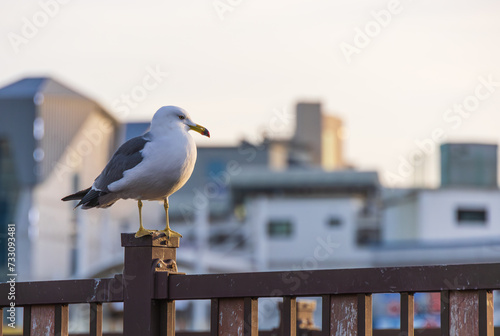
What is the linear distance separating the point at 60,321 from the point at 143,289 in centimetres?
63

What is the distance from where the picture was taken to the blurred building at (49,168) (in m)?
50.4

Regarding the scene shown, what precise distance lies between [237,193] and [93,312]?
201ft

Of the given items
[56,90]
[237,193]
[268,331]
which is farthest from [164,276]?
[237,193]

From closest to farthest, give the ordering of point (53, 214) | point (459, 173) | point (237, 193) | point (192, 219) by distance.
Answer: point (53, 214)
point (459, 173)
point (237, 193)
point (192, 219)

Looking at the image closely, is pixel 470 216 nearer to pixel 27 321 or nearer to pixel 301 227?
pixel 301 227

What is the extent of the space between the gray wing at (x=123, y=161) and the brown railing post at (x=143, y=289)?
651mm

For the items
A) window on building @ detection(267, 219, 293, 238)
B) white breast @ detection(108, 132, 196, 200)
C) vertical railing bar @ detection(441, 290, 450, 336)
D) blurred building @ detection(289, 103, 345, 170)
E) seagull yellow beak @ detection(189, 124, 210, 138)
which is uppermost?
blurred building @ detection(289, 103, 345, 170)

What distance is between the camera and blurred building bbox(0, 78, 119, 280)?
50353 millimetres

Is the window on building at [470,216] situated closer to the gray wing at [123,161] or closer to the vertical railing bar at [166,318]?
the gray wing at [123,161]

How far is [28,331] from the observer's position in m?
5.63

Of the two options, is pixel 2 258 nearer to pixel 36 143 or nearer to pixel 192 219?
pixel 36 143

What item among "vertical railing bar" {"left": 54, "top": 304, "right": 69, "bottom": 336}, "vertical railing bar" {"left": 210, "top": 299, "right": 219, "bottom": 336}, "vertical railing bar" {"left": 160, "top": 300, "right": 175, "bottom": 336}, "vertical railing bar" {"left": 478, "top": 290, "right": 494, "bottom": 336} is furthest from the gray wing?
"vertical railing bar" {"left": 478, "top": 290, "right": 494, "bottom": 336}

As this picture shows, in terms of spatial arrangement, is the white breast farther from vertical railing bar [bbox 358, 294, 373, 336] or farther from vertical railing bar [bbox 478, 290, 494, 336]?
vertical railing bar [bbox 478, 290, 494, 336]

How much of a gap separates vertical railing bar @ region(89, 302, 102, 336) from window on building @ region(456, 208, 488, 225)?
53.5 metres
